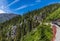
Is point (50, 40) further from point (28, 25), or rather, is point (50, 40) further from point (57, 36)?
point (28, 25)

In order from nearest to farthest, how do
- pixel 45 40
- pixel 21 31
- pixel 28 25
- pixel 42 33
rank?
pixel 45 40 → pixel 42 33 → pixel 21 31 → pixel 28 25

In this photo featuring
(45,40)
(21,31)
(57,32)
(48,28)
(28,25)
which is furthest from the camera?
(28,25)

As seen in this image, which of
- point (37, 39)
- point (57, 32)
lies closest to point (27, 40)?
point (37, 39)

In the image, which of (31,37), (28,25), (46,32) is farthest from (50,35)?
(28,25)

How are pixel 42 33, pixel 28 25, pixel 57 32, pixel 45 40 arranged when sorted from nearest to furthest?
pixel 45 40, pixel 42 33, pixel 57 32, pixel 28 25

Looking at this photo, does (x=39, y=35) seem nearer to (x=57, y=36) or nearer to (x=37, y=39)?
(x=37, y=39)

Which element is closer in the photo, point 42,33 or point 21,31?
point 42,33

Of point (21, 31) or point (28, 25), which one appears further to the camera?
point (28, 25)

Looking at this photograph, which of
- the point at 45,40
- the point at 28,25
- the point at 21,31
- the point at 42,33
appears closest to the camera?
the point at 45,40

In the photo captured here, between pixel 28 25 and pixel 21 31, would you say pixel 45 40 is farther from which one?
pixel 28 25
